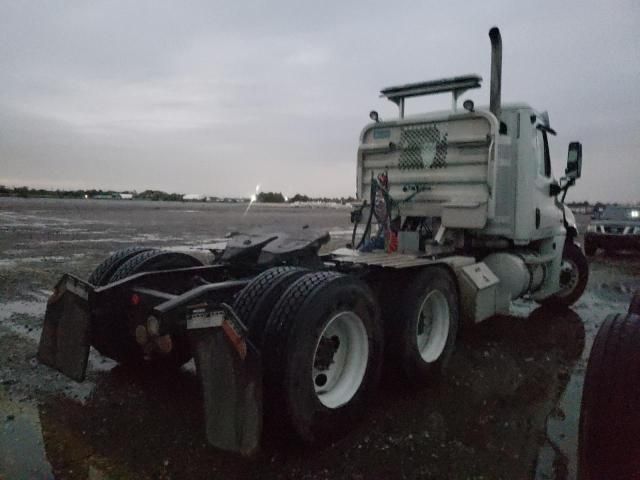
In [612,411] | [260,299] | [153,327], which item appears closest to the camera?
[612,411]

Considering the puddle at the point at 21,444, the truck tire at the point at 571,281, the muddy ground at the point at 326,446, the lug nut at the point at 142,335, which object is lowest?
the muddy ground at the point at 326,446

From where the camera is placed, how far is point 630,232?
15.7 m

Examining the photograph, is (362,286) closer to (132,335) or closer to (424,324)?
(424,324)

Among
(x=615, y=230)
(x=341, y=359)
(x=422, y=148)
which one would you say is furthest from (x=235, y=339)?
(x=615, y=230)

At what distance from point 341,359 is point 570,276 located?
6404 millimetres

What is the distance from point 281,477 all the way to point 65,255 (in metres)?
11.6

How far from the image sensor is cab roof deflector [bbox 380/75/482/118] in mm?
5996

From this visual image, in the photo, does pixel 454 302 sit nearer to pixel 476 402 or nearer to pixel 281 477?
pixel 476 402

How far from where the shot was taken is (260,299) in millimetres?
3230

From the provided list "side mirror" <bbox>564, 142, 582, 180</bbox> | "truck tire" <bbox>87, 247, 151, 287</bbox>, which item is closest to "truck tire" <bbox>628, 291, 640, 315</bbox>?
"truck tire" <bbox>87, 247, 151, 287</bbox>

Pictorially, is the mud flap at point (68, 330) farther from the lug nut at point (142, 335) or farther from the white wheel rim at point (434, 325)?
the white wheel rim at point (434, 325)

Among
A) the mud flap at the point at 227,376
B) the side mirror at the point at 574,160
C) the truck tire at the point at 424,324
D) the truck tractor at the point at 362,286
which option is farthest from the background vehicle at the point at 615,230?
the mud flap at the point at 227,376

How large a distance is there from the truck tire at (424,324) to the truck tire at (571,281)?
4339 millimetres

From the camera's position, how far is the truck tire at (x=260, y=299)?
314cm
